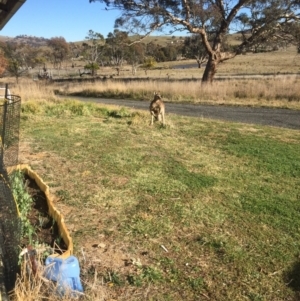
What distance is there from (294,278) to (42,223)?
2.39 meters

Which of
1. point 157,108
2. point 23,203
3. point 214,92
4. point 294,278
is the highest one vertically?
point 157,108

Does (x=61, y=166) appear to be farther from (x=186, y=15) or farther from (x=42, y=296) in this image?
(x=186, y=15)

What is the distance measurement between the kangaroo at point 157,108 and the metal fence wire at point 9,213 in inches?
173

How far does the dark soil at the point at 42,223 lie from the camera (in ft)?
10.5

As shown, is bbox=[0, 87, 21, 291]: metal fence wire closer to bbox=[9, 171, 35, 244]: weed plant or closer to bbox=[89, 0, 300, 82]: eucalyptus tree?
bbox=[9, 171, 35, 244]: weed plant

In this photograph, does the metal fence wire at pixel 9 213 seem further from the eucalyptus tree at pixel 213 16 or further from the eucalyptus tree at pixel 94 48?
the eucalyptus tree at pixel 94 48

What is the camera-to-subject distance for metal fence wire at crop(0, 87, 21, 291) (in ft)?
8.68

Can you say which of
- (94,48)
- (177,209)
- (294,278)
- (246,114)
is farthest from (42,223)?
(94,48)

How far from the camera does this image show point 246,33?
2019 centimetres

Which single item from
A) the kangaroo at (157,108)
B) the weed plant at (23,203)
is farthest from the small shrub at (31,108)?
the weed plant at (23,203)

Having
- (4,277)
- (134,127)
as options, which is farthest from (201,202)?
(134,127)

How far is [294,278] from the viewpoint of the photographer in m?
2.98

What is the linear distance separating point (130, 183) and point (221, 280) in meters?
2.34

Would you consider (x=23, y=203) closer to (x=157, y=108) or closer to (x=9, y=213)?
(x=9, y=213)
